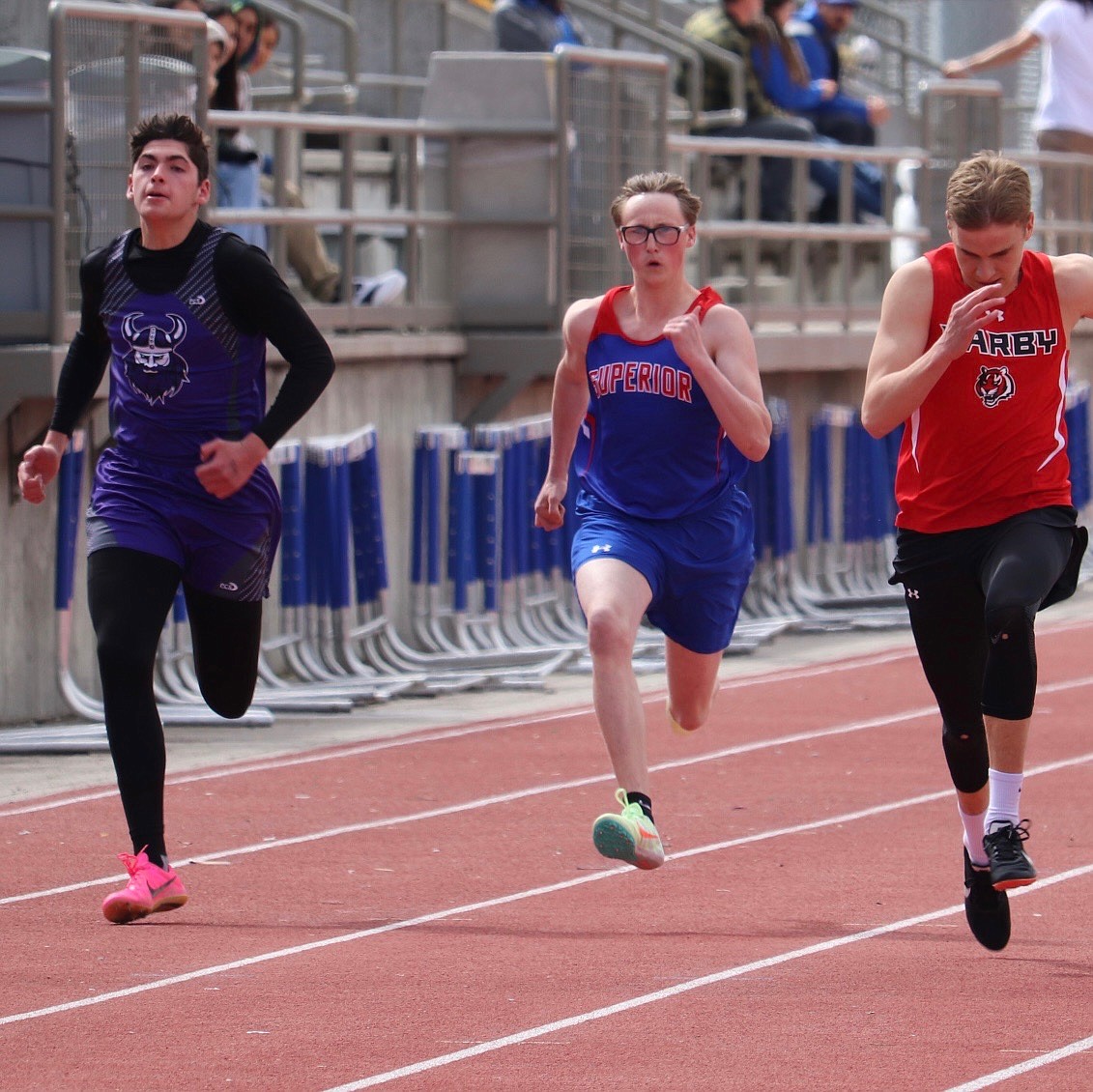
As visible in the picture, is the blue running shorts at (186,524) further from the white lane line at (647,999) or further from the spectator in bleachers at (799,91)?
the spectator in bleachers at (799,91)

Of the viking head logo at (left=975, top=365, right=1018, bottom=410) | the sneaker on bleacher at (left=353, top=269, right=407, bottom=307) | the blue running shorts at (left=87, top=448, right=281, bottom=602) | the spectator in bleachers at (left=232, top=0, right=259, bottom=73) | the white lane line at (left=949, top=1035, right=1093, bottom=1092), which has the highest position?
the spectator in bleachers at (left=232, top=0, right=259, bottom=73)

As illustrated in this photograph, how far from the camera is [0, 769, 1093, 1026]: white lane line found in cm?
640

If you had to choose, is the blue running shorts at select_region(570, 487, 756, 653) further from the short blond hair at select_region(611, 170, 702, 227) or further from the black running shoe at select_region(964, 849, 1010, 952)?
the black running shoe at select_region(964, 849, 1010, 952)

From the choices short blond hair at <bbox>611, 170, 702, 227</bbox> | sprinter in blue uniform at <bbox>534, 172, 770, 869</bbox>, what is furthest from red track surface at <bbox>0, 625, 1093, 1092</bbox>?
Result: short blond hair at <bbox>611, 170, 702, 227</bbox>

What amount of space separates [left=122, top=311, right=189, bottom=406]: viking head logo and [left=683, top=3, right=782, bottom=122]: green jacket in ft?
37.1

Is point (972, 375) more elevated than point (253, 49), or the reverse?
point (253, 49)

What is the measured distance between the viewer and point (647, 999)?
6.37 meters

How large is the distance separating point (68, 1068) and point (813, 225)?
1282 cm

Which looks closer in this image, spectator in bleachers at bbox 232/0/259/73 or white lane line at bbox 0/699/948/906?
white lane line at bbox 0/699/948/906

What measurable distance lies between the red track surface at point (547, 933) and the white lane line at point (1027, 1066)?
0.02 m

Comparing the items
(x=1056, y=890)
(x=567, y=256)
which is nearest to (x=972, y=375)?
(x=1056, y=890)

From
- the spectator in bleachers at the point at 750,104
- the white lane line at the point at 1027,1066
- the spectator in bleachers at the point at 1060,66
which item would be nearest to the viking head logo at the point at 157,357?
the white lane line at the point at 1027,1066

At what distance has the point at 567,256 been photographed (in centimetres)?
1471

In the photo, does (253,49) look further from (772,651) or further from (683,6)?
(683,6)
